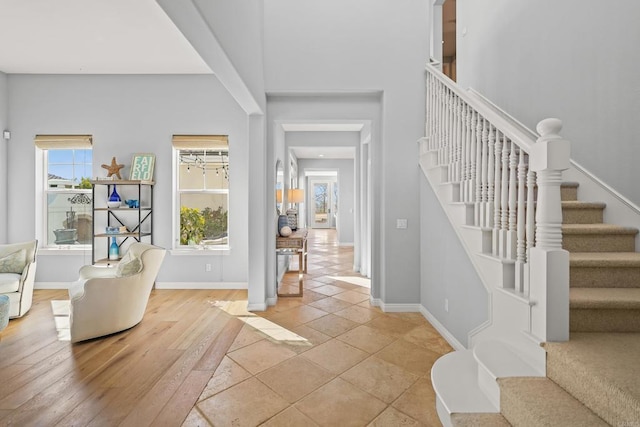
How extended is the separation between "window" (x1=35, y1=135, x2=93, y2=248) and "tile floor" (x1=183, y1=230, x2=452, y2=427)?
10.3ft

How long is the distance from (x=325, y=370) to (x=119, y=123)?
15.6 ft

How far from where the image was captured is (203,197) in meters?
4.90

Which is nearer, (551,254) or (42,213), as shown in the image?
(551,254)

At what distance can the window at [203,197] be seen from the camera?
4.86 metres

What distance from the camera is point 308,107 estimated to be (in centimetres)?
393

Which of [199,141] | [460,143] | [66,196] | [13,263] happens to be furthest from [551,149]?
[66,196]

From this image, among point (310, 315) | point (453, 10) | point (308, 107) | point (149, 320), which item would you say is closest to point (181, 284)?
point (149, 320)

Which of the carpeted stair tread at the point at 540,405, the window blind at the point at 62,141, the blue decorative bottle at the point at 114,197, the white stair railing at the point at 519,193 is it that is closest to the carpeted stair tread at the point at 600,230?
the white stair railing at the point at 519,193

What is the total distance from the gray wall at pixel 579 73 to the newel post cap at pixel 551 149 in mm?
1555

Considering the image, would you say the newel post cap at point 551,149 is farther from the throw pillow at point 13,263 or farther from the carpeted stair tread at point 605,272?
the throw pillow at point 13,263

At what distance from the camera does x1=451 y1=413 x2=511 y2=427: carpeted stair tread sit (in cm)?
144

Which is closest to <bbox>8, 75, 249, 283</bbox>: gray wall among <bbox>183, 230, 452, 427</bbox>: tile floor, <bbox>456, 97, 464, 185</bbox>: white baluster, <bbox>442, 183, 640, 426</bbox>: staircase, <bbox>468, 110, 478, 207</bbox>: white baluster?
<bbox>183, 230, 452, 427</bbox>: tile floor

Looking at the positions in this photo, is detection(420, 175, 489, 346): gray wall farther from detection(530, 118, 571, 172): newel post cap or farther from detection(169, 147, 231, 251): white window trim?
detection(169, 147, 231, 251): white window trim

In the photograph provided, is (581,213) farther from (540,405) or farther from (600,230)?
(540,405)
